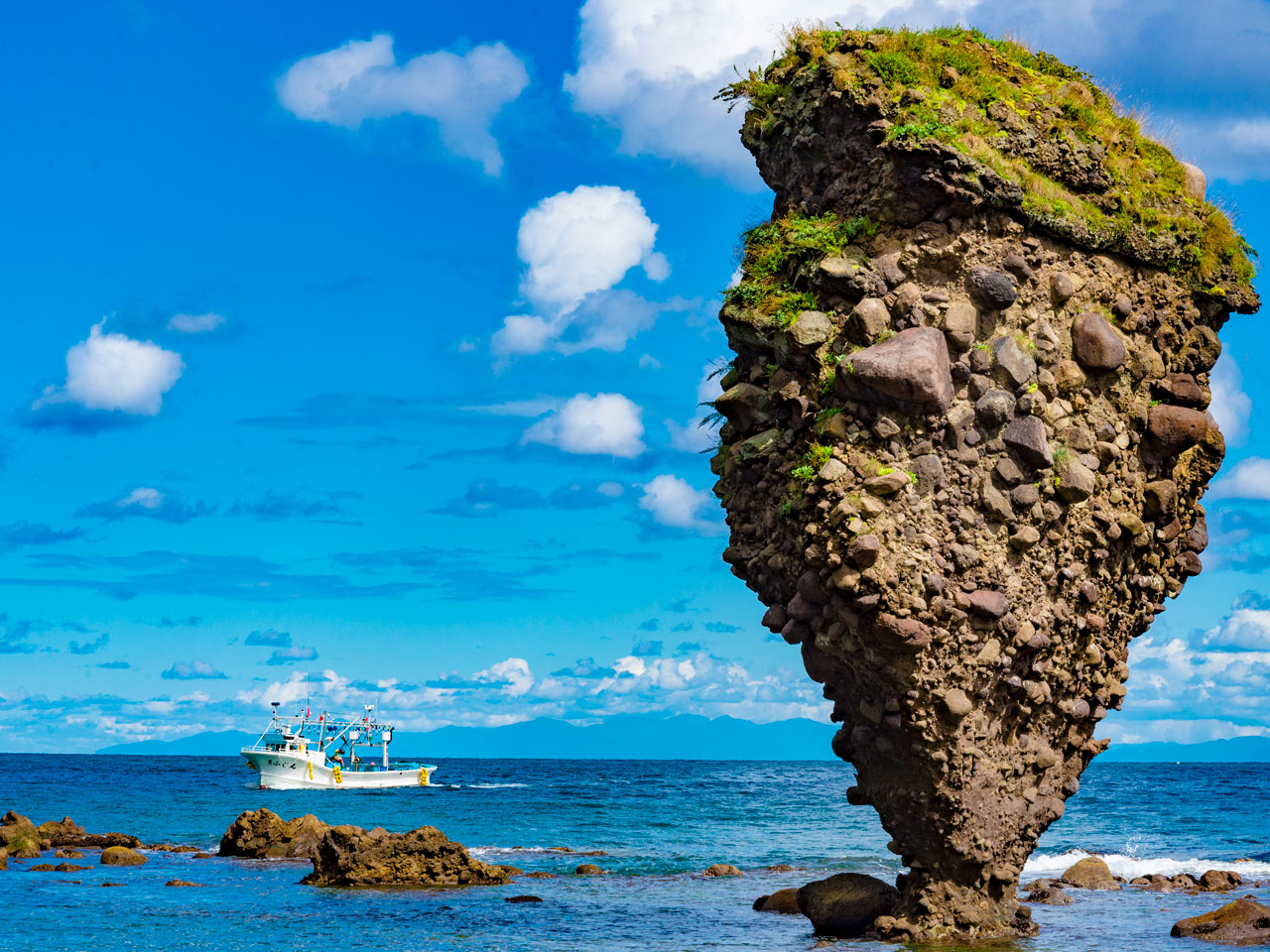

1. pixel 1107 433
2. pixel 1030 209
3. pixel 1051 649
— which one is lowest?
pixel 1051 649

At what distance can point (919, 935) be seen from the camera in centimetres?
1383

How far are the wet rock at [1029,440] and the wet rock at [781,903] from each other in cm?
Result: 1012

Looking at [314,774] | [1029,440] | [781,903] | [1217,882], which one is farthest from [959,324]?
[314,774]

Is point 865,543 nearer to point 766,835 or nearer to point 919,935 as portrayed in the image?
point 919,935

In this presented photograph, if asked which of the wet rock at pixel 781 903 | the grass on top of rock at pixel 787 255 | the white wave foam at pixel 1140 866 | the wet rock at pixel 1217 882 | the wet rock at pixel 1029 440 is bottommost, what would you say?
the white wave foam at pixel 1140 866

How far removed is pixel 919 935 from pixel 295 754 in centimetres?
5960

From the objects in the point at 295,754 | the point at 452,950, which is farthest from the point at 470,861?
the point at 295,754

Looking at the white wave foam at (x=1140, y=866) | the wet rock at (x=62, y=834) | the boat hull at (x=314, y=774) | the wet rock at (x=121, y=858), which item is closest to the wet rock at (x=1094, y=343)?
the white wave foam at (x=1140, y=866)

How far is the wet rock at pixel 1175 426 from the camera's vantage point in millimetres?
14211

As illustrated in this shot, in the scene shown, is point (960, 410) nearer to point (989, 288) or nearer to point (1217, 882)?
point (989, 288)

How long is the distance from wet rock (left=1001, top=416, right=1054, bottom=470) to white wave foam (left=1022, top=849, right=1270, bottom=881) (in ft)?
61.5

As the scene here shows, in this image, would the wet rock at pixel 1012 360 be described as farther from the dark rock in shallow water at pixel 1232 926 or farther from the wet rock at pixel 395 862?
→ the wet rock at pixel 395 862

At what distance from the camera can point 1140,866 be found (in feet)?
108

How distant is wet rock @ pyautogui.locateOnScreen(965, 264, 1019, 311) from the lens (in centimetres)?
1299
